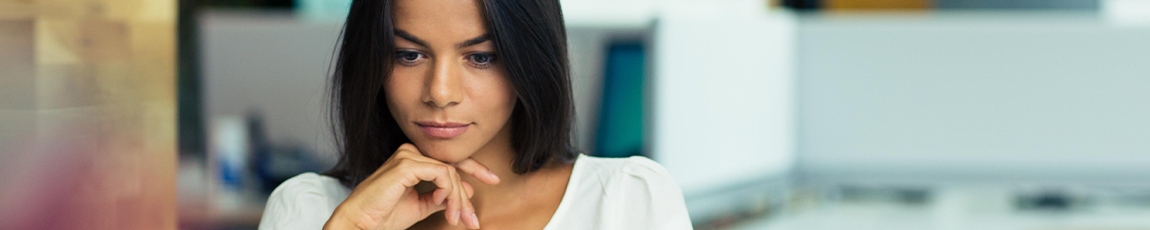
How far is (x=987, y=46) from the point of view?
1735 mm

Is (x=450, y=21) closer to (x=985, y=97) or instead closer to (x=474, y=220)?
(x=474, y=220)

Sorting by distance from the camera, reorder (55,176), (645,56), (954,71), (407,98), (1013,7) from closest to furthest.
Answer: (55,176) → (407,98) → (645,56) → (954,71) → (1013,7)

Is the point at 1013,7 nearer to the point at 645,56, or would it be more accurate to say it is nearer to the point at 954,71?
the point at 954,71

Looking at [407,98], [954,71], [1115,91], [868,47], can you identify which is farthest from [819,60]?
[407,98]

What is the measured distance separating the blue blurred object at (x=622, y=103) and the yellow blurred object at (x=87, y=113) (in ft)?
3.69

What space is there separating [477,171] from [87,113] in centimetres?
25

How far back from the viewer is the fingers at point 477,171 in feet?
2.19

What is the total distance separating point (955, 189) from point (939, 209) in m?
0.06

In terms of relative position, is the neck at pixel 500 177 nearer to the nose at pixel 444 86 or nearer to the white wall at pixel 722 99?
the nose at pixel 444 86

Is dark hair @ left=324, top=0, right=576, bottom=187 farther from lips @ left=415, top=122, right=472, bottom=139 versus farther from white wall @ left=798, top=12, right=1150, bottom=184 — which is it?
white wall @ left=798, top=12, right=1150, bottom=184

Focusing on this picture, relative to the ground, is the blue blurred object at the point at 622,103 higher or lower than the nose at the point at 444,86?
lower

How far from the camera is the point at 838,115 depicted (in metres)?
1.81

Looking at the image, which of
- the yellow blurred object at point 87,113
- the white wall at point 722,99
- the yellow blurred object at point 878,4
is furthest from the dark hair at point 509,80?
the yellow blurred object at point 878,4

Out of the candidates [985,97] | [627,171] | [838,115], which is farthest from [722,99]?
[627,171]
